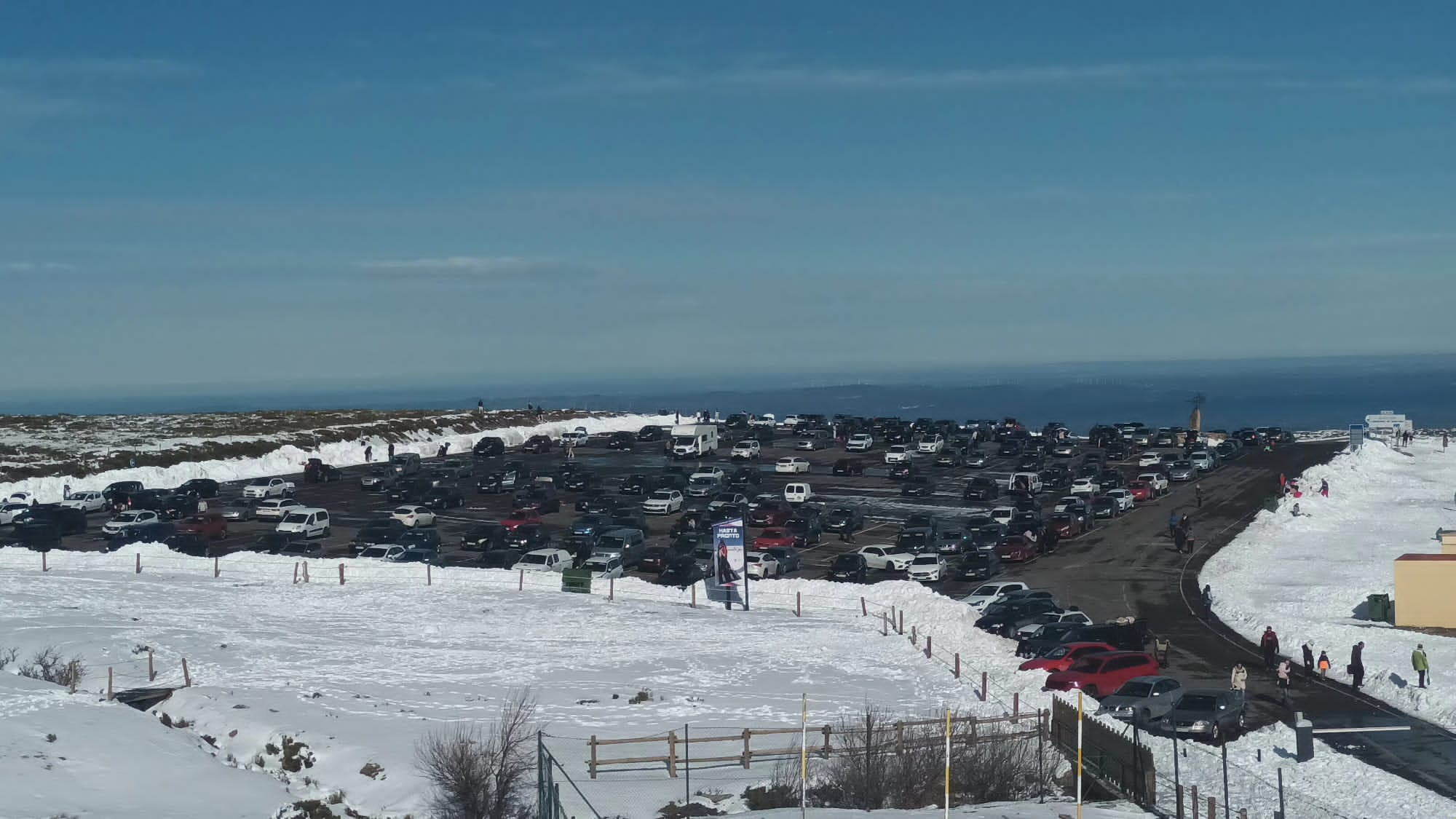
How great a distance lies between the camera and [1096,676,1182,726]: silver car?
26.3 m

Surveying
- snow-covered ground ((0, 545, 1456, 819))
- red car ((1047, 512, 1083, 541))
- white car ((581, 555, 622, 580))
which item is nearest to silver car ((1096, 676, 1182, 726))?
snow-covered ground ((0, 545, 1456, 819))

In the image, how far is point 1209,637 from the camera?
36219mm

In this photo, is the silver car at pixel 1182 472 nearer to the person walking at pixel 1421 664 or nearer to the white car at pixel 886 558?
the white car at pixel 886 558

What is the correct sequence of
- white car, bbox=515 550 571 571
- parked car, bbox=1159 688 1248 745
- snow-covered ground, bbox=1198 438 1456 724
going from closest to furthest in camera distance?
→ 1. parked car, bbox=1159 688 1248 745
2. snow-covered ground, bbox=1198 438 1456 724
3. white car, bbox=515 550 571 571

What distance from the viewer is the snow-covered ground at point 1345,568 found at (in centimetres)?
3234

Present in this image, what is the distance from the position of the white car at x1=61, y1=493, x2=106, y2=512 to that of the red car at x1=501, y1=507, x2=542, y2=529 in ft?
71.4

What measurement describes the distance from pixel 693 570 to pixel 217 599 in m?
15.9

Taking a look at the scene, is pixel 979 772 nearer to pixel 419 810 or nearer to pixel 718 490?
pixel 419 810

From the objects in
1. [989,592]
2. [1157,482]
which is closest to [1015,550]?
[989,592]

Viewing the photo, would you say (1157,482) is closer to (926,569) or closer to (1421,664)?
(926,569)

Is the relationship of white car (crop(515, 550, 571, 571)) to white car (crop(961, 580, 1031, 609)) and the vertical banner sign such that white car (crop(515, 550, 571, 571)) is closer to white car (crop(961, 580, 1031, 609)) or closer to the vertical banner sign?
the vertical banner sign

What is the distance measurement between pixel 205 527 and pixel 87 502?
1394cm

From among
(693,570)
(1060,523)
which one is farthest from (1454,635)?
(693,570)

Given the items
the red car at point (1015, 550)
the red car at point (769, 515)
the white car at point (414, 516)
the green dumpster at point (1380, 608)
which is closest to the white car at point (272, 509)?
the white car at point (414, 516)
